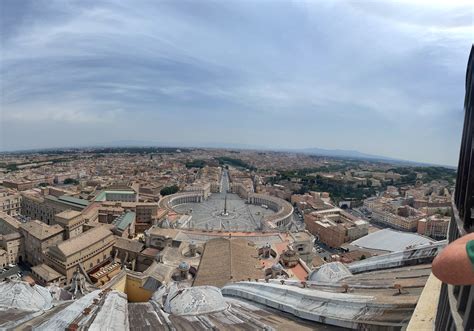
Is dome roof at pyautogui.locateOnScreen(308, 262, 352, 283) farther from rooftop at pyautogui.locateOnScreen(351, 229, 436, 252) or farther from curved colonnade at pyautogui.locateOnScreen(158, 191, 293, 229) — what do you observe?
curved colonnade at pyautogui.locateOnScreen(158, 191, 293, 229)

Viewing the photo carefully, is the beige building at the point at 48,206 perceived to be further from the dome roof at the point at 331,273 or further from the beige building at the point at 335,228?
the dome roof at the point at 331,273

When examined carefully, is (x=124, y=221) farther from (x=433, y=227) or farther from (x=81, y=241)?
(x=433, y=227)

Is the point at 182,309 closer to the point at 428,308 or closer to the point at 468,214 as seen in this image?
the point at 428,308

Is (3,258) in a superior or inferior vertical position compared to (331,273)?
inferior

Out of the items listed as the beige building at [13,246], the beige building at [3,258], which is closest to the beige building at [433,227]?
the beige building at [13,246]

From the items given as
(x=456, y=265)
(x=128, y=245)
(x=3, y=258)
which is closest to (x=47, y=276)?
(x=128, y=245)

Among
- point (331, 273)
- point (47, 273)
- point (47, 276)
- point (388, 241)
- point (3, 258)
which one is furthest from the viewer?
point (388, 241)

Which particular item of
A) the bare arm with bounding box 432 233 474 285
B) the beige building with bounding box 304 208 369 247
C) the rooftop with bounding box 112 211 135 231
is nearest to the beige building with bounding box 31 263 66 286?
the rooftop with bounding box 112 211 135 231
